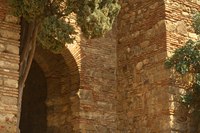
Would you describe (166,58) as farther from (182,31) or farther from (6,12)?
(6,12)

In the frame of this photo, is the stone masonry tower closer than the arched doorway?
Yes

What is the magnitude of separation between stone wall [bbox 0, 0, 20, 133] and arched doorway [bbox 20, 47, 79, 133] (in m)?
1.80

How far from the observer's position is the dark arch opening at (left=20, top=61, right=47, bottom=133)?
9.41 metres

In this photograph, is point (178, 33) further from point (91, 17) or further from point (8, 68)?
point (8, 68)

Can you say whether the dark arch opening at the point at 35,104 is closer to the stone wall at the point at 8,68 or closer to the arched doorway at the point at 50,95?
the arched doorway at the point at 50,95

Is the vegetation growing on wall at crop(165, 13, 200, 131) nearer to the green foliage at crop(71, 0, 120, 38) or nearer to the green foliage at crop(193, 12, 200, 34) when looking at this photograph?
the green foliage at crop(193, 12, 200, 34)

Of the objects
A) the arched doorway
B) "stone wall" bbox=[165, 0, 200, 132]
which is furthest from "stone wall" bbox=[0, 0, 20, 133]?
"stone wall" bbox=[165, 0, 200, 132]

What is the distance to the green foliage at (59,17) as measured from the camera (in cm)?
668

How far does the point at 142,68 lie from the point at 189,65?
945 mm

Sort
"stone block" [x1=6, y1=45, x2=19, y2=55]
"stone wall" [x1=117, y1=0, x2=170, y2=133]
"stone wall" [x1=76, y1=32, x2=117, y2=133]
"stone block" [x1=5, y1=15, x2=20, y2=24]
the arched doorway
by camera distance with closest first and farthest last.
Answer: "stone block" [x1=6, y1=45, x2=19, y2=55], "stone block" [x1=5, y1=15, x2=20, y2=24], "stone wall" [x1=117, y1=0, x2=170, y2=133], "stone wall" [x1=76, y1=32, x2=117, y2=133], the arched doorway

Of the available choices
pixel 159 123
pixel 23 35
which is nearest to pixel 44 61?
pixel 23 35

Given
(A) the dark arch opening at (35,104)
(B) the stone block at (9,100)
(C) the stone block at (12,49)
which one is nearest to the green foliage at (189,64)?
(C) the stone block at (12,49)

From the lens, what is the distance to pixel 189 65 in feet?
26.2

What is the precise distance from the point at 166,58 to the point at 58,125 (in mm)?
2390
